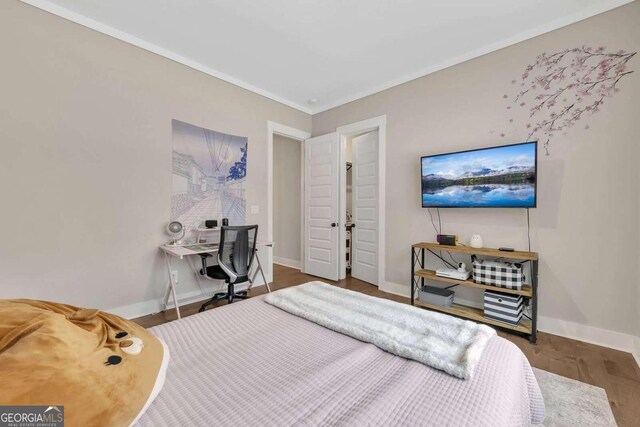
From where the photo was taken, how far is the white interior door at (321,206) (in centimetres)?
411

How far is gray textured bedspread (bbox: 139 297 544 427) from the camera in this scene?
0.80 meters

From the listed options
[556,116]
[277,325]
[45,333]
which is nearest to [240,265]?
[277,325]

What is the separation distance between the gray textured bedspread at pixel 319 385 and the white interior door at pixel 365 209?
2778mm

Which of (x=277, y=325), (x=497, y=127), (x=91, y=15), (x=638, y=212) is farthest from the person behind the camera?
(x=497, y=127)

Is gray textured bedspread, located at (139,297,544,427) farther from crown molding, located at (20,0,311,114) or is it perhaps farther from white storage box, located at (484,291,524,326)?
crown molding, located at (20,0,311,114)

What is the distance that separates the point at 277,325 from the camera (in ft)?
4.67

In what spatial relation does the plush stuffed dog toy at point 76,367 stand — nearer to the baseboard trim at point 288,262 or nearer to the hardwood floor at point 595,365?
the hardwood floor at point 595,365

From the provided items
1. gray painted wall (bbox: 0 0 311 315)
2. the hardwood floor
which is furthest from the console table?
gray painted wall (bbox: 0 0 311 315)

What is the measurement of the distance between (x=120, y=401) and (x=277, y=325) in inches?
30.0

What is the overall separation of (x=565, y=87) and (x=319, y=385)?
3156mm

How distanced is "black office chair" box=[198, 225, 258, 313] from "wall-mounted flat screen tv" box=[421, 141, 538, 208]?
2071 mm

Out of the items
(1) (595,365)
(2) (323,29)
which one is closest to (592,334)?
(1) (595,365)

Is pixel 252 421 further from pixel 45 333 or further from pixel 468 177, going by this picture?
pixel 468 177

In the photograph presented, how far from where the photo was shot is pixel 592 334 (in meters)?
2.31
